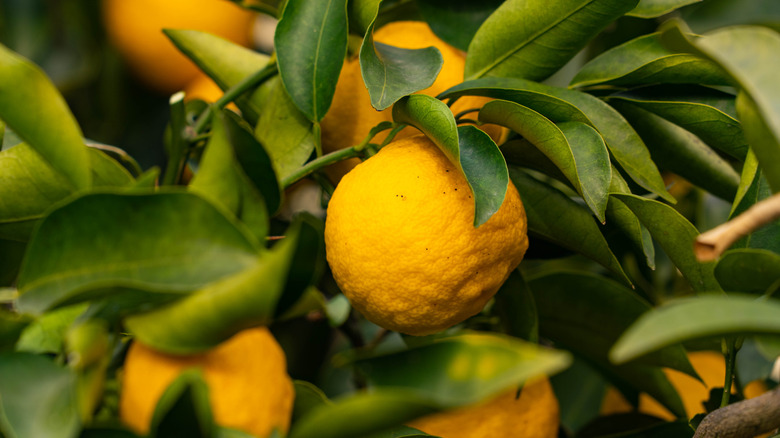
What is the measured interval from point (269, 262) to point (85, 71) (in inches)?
46.8

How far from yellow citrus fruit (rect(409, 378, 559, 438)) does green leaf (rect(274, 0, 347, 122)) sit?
1.26ft

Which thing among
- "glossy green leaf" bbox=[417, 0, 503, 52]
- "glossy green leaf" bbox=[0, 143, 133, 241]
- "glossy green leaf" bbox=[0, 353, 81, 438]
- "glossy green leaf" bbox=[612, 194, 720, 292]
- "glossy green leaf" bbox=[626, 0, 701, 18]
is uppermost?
"glossy green leaf" bbox=[626, 0, 701, 18]

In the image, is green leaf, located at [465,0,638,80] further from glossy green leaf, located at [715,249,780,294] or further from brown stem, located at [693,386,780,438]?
brown stem, located at [693,386,780,438]

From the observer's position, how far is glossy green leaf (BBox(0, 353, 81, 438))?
18.9 inches

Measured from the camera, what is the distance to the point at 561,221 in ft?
2.52

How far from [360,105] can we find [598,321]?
404 millimetres

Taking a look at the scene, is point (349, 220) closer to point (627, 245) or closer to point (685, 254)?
point (685, 254)

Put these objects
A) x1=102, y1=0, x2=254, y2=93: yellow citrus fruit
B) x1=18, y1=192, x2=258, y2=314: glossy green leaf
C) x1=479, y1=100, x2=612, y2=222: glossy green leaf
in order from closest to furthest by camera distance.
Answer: x1=18, y1=192, x2=258, y2=314: glossy green leaf
x1=479, y1=100, x2=612, y2=222: glossy green leaf
x1=102, y1=0, x2=254, y2=93: yellow citrus fruit

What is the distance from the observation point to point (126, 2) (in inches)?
52.6

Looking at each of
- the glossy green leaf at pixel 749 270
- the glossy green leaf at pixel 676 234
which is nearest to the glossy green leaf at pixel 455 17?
the glossy green leaf at pixel 676 234

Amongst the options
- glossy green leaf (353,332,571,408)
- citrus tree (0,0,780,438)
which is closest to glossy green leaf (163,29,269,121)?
citrus tree (0,0,780,438)

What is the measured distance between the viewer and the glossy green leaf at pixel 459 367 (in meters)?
0.43

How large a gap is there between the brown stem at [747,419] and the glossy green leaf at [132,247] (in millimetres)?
439

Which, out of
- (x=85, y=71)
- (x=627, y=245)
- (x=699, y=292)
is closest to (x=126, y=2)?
(x=85, y=71)
